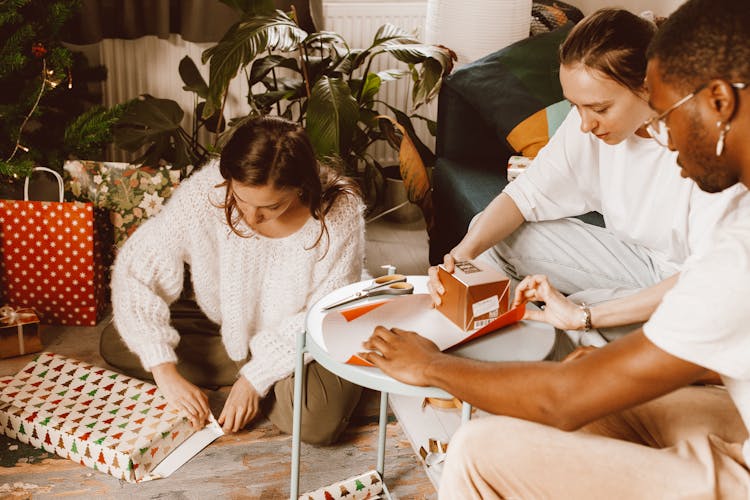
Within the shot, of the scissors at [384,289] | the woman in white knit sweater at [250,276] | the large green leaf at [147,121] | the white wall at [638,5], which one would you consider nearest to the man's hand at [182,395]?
the woman in white knit sweater at [250,276]

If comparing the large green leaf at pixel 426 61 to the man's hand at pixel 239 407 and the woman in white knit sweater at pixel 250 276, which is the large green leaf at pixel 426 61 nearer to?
the woman in white knit sweater at pixel 250 276

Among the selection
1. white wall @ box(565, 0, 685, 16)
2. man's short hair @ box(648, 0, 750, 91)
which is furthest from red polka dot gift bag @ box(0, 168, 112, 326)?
white wall @ box(565, 0, 685, 16)

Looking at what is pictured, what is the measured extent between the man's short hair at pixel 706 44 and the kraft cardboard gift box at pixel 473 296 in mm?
510

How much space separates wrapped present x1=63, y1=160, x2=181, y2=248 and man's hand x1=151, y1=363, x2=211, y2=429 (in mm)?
703

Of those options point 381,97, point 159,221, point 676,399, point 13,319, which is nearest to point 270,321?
point 159,221

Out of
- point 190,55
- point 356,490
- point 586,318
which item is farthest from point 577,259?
point 190,55

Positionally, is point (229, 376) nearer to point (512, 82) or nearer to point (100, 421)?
point (100, 421)

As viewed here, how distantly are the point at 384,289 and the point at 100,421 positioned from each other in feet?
2.36

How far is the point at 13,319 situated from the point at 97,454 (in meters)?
0.63

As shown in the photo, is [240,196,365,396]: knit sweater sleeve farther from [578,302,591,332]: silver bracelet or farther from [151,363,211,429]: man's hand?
[578,302,591,332]: silver bracelet

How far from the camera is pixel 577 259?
1883mm

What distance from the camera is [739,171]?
0.93m

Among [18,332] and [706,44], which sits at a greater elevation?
[706,44]

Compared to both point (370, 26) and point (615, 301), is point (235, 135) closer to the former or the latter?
point (615, 301)
